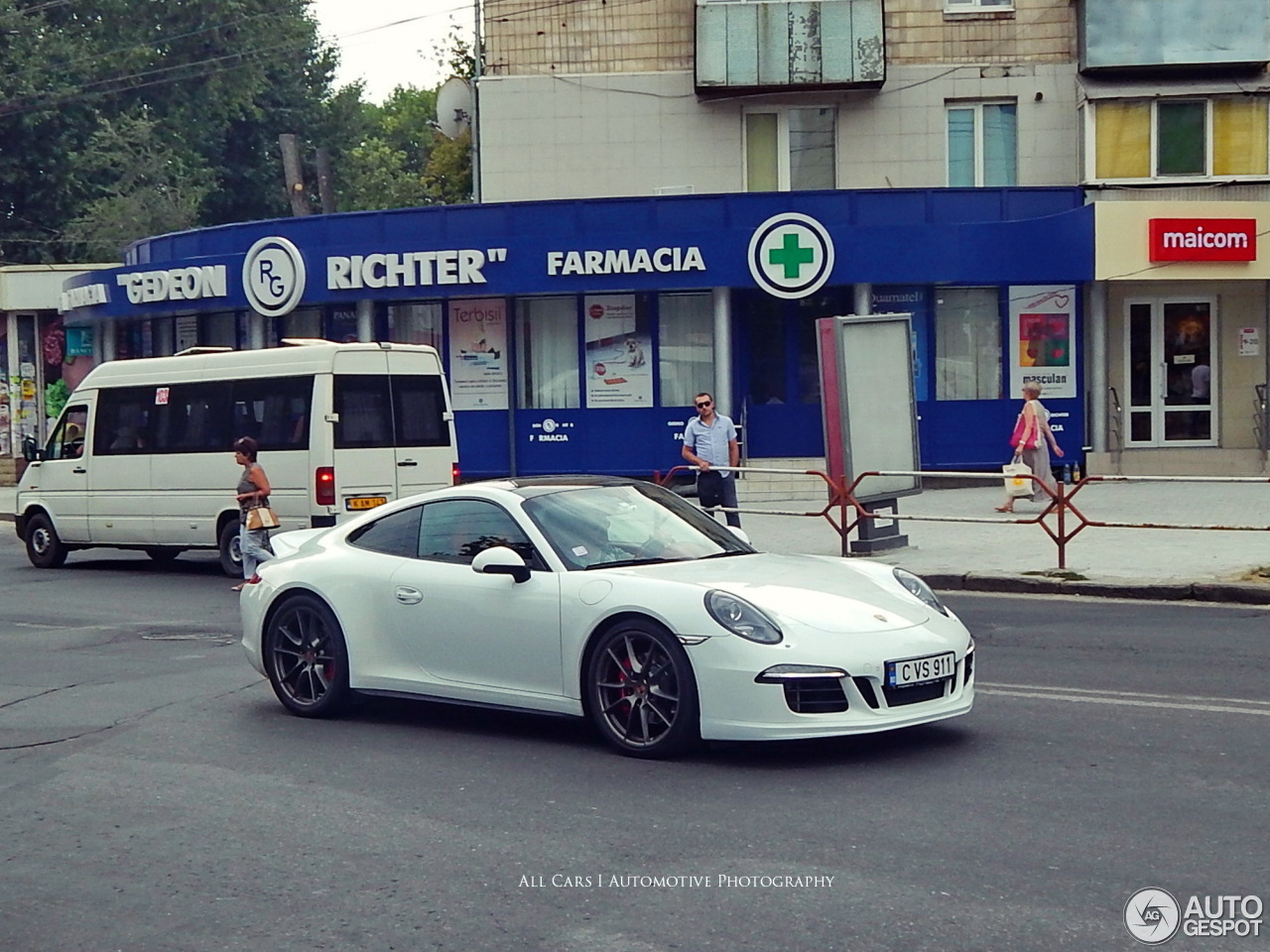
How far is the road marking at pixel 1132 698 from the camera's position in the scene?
8656mm

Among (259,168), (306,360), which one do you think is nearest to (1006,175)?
(306,360)

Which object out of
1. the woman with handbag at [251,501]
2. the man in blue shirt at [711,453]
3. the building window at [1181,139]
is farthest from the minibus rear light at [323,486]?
the building window at [1181,139]

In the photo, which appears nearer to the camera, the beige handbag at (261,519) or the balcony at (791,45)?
the beige handbag at (261,519)

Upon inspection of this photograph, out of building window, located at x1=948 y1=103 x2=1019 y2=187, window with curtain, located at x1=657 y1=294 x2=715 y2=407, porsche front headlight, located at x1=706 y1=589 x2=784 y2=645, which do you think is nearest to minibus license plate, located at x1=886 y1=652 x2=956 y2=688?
porsche front headlight, located at x1=706 y1=589 x2=784 y2=645

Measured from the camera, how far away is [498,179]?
29062 mm

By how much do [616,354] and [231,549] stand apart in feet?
33.2

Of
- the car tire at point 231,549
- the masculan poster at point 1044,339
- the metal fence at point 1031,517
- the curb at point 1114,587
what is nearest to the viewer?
the curb at point 1114,587

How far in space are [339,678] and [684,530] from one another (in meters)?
2.01

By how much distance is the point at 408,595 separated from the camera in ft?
28.7

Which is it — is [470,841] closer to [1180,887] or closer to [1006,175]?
[1180,887]

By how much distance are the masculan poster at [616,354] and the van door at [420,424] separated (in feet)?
27.1

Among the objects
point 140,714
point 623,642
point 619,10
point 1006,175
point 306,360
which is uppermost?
point 619,10

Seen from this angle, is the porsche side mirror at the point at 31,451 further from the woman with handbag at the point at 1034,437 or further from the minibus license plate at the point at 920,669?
the minibus license plate at the point at 920,669

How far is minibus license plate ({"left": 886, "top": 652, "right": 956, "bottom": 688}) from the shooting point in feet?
24.4
